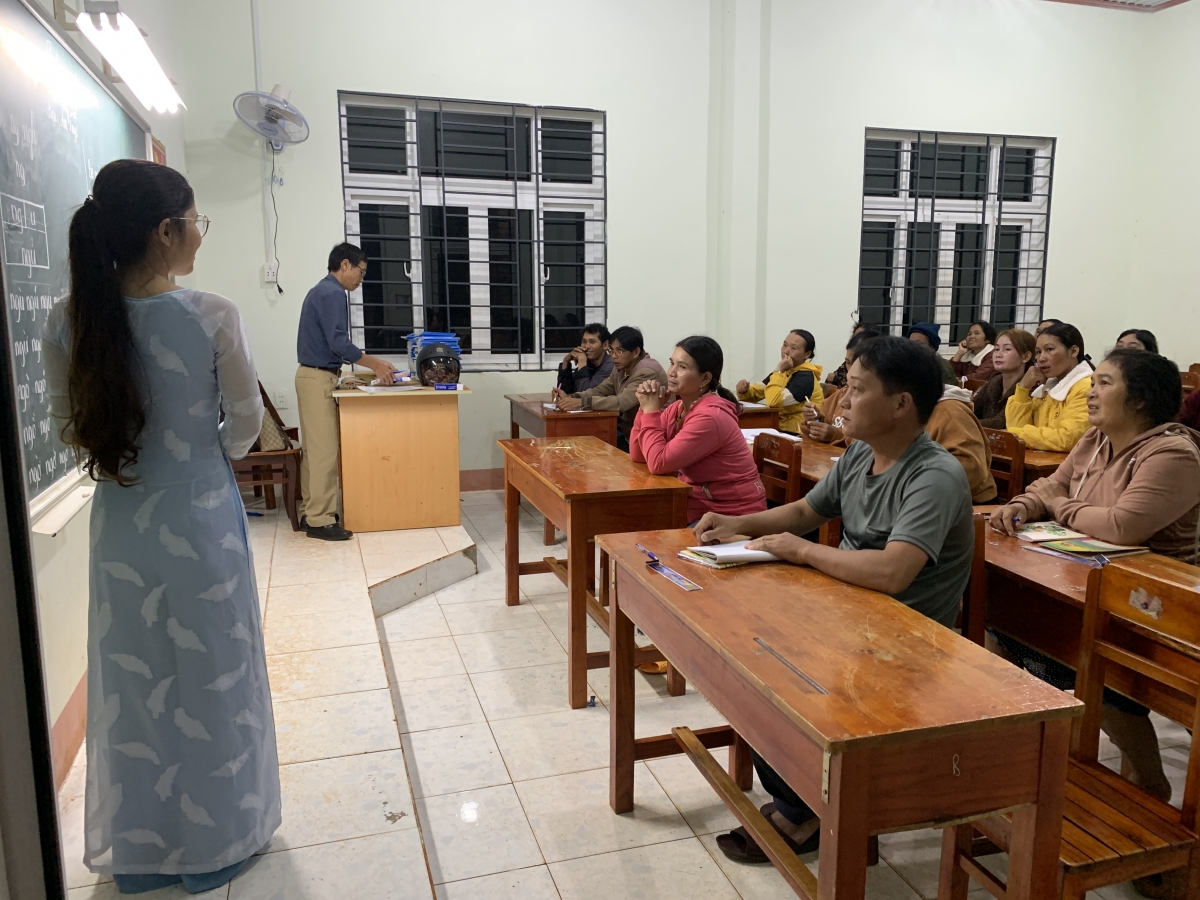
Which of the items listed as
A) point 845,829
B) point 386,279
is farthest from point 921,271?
point 845,829

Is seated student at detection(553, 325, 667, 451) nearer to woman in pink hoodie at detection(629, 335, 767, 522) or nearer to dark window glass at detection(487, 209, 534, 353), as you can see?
dark window glass at detection(487, 209, 534, 353)

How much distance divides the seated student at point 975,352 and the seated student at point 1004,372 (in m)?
1.54

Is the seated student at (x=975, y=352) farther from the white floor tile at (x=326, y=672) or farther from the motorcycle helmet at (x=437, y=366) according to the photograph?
the white floor tile at (x=326, y=672)

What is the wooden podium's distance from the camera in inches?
174

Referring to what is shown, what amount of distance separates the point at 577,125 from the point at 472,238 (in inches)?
43.2

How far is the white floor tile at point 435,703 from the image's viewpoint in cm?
268

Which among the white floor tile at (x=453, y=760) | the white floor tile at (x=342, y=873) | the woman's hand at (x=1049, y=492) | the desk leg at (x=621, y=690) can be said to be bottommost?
the white floor tile at (x=453, y=760)

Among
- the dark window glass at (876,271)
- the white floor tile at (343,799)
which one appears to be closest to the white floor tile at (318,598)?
the white floor tile at (343,799)

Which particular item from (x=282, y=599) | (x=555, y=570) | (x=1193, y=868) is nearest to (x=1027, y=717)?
(x=1193, y=868)

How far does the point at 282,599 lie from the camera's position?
3443mm

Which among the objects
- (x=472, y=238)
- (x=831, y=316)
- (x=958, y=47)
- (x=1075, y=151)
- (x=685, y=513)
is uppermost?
(x=958, y=47)

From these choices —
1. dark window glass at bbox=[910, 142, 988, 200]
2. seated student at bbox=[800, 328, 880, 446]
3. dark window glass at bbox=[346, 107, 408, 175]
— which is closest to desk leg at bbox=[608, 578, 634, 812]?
seated student at bbox=[800, 328, 880, 446]

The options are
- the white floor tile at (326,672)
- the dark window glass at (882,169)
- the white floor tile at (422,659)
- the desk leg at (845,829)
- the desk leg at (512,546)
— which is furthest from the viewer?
the dark window glass at (882,169)

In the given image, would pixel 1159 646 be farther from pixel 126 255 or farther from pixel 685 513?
pixel 126 255
